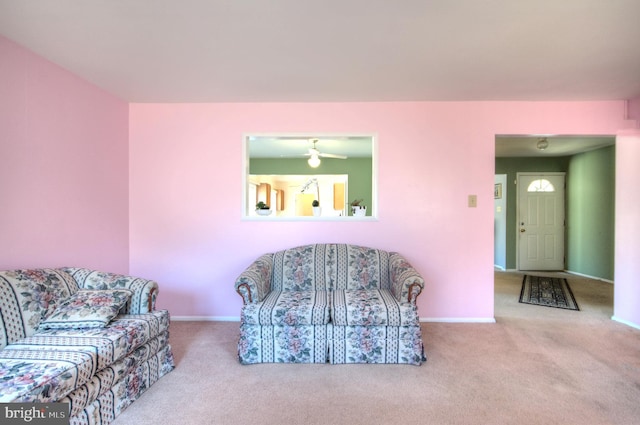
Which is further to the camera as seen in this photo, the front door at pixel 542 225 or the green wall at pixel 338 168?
the green wall at pixel 338 168

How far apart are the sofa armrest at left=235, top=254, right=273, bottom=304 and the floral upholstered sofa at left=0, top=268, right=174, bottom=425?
0.55 metres

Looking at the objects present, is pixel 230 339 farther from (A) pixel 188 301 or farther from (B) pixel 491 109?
(B) pixel 491 109

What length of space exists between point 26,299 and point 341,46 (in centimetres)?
252

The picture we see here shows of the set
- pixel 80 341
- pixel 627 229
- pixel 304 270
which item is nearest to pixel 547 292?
pixel 627 229

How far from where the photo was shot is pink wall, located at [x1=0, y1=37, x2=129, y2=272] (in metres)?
2.18

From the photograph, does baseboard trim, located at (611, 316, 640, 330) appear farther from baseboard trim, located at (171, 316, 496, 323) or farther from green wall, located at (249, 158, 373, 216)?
green wall, located at (249, 158, 373, 216)

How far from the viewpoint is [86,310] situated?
1921 millimetres

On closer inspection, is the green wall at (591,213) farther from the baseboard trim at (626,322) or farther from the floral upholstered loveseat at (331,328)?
the floral upholstered loveseat at (331,328)

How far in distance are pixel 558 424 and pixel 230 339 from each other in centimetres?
237

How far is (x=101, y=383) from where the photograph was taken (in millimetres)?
1674

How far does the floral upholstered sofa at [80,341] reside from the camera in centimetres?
145

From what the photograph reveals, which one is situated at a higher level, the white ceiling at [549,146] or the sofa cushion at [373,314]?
the white ceiling at [549,146]

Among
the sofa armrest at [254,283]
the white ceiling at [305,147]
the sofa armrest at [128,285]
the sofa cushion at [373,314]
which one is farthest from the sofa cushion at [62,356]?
the white ceiling at [305,147]

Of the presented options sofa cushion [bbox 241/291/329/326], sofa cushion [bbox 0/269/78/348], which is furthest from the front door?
sofa cushion [bbox 0/269/78/348]
